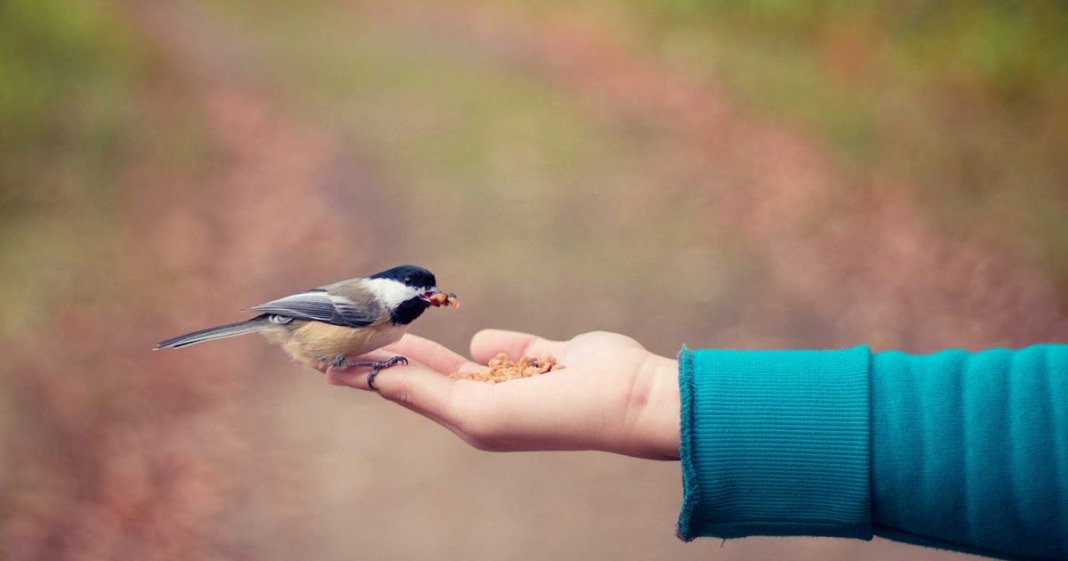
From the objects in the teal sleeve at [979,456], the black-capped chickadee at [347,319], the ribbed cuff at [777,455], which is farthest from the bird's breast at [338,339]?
the teal sleeve at [979,456]

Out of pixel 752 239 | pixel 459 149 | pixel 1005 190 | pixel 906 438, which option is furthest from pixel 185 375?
pixel 1005 190

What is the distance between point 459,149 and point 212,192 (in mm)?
620

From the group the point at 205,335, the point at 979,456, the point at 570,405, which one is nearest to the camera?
the point at 979,456

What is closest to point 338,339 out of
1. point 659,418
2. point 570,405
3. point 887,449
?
point 570,405

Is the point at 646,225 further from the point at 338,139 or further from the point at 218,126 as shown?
the point at 218,126

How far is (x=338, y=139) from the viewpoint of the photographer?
224cm

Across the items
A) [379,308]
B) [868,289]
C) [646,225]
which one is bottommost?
[379,308]

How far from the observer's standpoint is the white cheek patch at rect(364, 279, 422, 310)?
1.52m

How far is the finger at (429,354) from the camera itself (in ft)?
5.37

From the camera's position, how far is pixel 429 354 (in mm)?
1650

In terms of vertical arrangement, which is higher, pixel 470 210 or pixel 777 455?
pixel 470 210

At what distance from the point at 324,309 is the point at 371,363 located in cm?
14

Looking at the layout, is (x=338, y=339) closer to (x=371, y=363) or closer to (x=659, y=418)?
(x=371, y=363)

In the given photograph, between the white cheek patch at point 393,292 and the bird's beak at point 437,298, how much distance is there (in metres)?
0.01
